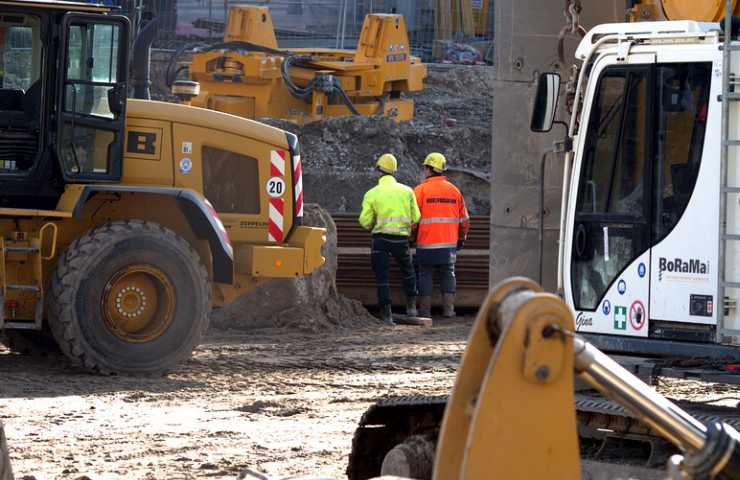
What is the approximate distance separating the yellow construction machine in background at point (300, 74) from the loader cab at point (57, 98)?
11.0 metres

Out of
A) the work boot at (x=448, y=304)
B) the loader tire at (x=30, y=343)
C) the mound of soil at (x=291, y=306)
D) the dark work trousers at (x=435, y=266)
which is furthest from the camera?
the work boot at (x=448, y=304)

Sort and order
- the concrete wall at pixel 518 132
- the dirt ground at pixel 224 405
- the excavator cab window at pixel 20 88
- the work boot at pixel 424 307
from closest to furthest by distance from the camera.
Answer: the dirt ground at pixel 224 405 < the concrete wall at pixel 518 132 < the excavator cab window at pixel 20 88 < the work boot at pixel 424 307

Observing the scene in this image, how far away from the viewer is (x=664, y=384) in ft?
31.7

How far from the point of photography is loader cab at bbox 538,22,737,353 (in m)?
6.55

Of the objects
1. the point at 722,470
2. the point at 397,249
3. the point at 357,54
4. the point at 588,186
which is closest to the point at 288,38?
A: the point at 357,54

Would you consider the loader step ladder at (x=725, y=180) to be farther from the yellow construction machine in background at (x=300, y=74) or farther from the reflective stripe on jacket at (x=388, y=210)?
the yellow construction machine in background at (x=300, y=74)

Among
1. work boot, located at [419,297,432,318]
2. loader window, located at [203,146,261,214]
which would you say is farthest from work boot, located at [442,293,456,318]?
loader window, located at [203,146,261,214]

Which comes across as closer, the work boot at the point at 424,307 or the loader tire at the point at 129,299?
the loader tire at the point at 129,299

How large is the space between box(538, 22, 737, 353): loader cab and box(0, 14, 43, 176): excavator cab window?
4.97 m

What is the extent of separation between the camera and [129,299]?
10.8 m

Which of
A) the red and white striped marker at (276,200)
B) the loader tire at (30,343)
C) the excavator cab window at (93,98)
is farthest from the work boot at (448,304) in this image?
the excavator cab window at (93,98)

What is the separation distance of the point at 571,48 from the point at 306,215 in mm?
5511

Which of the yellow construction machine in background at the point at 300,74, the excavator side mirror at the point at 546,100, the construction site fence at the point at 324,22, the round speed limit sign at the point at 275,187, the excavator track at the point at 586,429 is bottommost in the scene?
the excavator track at the point at 586,429

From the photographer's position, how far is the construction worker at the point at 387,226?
15.1 m
